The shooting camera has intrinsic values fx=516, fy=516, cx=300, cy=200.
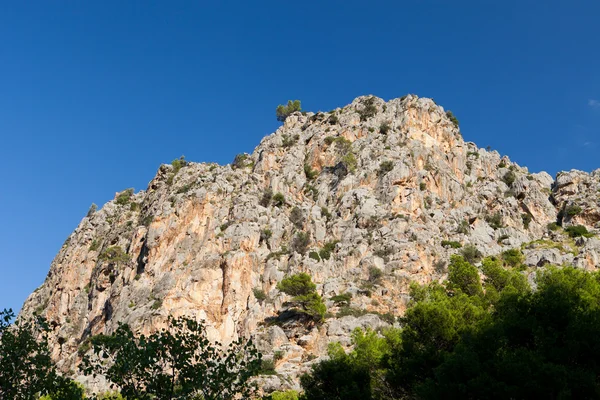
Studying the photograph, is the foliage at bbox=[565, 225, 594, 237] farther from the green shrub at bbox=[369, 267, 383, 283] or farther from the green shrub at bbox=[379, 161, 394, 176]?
the green shrub at bbox=[369, 267, 383, 283]

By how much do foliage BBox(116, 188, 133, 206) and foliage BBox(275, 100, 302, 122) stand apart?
1478 inches

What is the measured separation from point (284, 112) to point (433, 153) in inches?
1685

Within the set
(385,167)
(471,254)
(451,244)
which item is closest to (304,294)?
(451,244)

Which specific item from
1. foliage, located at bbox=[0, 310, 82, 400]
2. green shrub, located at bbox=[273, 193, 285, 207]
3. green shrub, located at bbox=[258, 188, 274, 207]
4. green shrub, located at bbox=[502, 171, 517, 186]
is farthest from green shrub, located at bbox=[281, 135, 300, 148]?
foliage, located at bbox=[0, 310, 82, 400]

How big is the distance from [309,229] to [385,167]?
53.0 feet

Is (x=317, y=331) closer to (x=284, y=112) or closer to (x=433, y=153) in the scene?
(x=433, y=153)

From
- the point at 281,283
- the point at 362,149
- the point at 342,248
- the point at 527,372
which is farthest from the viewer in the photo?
the point at 362,149

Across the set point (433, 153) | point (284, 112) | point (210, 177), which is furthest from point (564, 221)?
point (284, 112)

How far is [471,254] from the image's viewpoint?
67375mm

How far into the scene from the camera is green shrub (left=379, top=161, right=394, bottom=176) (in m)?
79.3

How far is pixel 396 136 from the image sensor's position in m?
88.8

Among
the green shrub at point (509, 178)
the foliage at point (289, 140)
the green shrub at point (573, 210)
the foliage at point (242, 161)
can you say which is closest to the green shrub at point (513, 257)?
the green shrub at point (573, 210)

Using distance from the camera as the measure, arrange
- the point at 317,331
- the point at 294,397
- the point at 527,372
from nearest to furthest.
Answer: the point at 527,372
the point at 294,397
the point at 317,331

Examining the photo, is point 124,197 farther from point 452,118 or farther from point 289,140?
point 452,118
